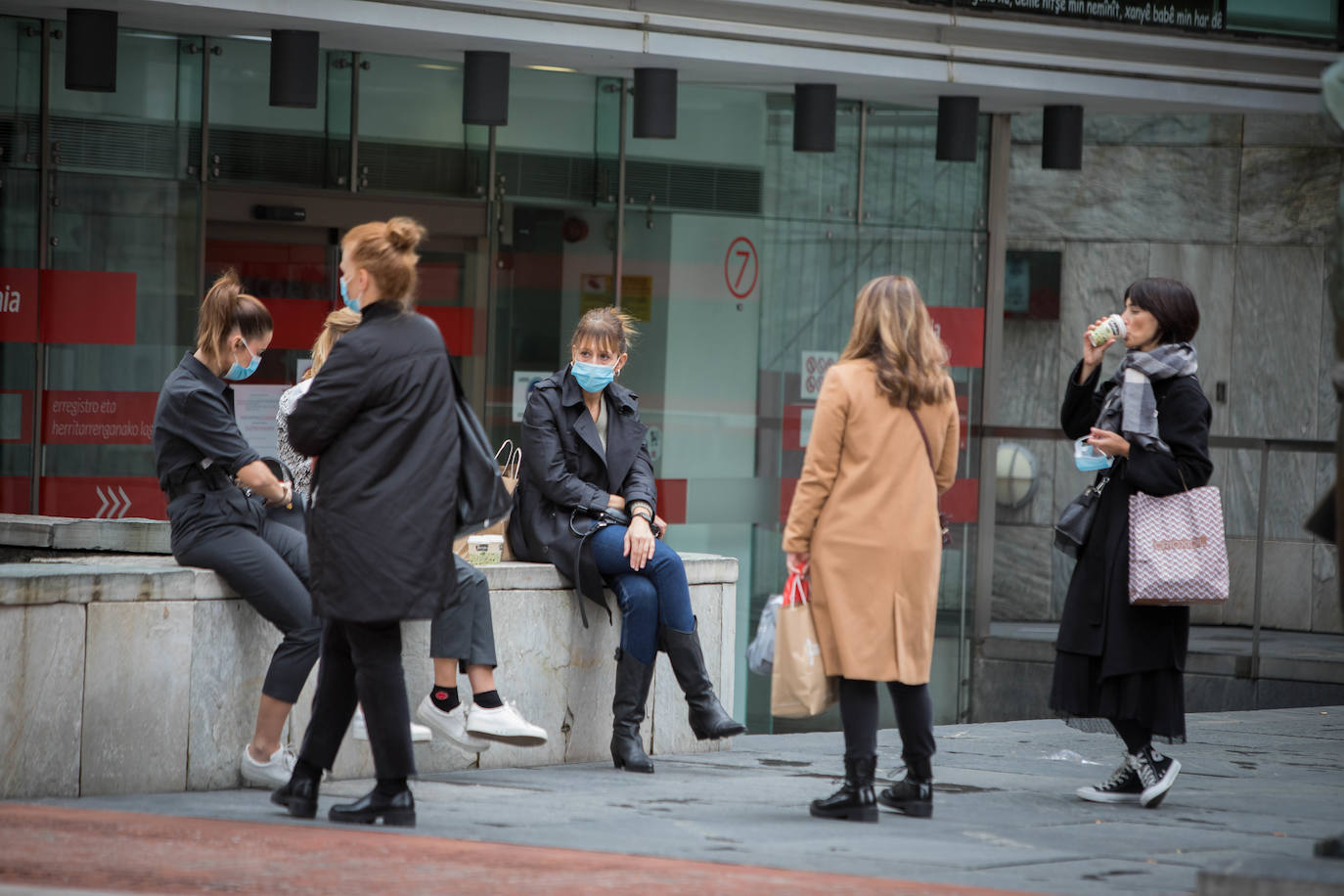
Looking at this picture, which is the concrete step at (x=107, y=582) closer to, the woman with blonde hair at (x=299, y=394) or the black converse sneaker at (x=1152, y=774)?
the woman with blonde hair at (x=299, y=394)

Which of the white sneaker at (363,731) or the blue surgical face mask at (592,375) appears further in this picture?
the blue surgical face mask at (592,375)

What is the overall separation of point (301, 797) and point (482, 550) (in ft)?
6.26

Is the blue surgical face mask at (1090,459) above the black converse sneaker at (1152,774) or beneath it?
above

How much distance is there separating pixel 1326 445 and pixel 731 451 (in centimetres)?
381

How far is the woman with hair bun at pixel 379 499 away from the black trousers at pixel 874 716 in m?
1.36

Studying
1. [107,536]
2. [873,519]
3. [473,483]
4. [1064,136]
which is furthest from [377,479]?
[1064,136]

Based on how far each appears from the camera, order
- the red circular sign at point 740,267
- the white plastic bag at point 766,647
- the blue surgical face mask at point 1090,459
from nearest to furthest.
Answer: the white plastic bag at point 766,647 < the blue surgical face mask at point 1090,459 < the red circular sign at point 740,267

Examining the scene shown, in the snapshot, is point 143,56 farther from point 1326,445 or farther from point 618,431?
point 1326,445

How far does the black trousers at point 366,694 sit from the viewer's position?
5.43 meters

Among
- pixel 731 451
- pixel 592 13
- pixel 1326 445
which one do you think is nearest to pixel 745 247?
pixel 731 451

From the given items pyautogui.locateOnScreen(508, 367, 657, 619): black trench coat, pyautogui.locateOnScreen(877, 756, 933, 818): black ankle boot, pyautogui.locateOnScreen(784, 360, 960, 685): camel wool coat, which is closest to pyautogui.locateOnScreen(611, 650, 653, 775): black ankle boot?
pyautogui.locateOnScreen(508, 367, 657, 619): black trench coat

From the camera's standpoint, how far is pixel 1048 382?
1411 cm

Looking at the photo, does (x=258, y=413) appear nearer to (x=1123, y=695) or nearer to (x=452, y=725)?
(x=452, y=725)

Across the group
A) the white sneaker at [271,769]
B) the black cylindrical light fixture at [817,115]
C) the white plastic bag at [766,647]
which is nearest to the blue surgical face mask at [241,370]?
the white sneaker at [271,769]
